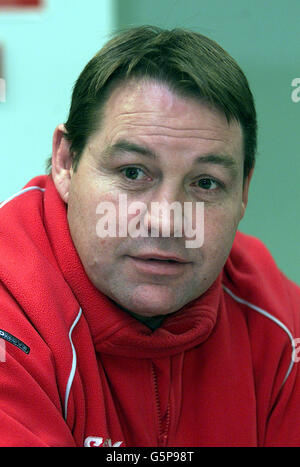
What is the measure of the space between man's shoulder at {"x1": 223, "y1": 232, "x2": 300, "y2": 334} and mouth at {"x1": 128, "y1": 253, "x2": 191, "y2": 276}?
32cm

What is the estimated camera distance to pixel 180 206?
39.2 inches

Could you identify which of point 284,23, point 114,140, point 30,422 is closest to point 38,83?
point 284,23

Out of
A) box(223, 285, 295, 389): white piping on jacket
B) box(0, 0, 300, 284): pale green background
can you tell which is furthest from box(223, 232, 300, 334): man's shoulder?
box(0, 0, 300, 284): pale green background

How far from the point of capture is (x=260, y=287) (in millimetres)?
1293

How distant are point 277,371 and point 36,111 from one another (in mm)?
1015

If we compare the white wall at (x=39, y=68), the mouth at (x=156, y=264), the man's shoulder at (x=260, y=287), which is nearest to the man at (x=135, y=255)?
the mouth at (x=156, y=264)

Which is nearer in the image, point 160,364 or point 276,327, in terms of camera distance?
point 160,364

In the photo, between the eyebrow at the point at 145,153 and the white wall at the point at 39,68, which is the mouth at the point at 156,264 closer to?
the eyebrow at the point at 145,153

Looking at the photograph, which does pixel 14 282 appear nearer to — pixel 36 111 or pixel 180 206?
pixel 180 206

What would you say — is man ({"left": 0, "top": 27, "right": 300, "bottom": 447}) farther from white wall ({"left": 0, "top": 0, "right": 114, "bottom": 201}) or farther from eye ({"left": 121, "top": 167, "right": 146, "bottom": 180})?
white wall ({"left": 0, "top": 0, "right": 114, "bottom": 201})

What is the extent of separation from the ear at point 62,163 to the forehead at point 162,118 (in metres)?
0.14

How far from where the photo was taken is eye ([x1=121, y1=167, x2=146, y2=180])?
1005 millimetres

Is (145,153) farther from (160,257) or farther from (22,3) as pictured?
(22,3)

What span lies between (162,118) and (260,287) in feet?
1.55
